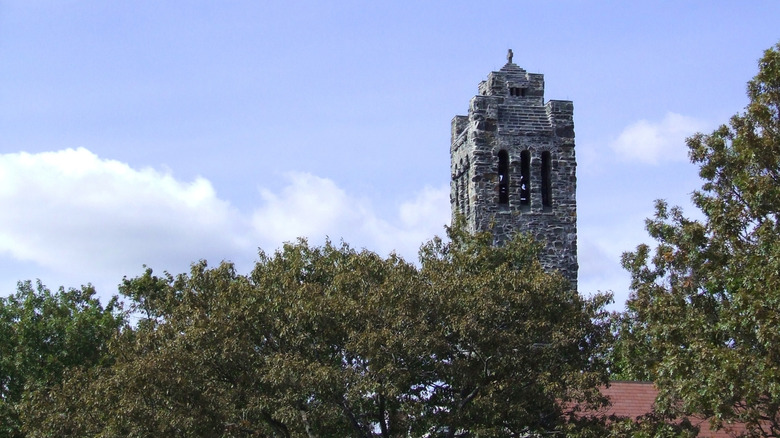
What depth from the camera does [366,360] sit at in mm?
21828

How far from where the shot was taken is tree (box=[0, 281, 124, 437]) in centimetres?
3203

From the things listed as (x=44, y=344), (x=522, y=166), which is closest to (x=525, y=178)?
(x=522, y=166)

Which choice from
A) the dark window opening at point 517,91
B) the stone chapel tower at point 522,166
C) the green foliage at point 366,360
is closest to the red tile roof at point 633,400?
the green foliage at point 366,360

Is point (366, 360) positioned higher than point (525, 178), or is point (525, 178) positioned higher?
point (525, 178)

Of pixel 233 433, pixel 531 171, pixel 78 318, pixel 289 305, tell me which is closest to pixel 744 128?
pixel 289 305

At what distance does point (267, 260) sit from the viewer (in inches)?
992

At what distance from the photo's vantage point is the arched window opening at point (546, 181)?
36.9 metres

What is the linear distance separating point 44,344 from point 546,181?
15.5 m

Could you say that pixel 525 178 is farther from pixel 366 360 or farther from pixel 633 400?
pixel 366 360

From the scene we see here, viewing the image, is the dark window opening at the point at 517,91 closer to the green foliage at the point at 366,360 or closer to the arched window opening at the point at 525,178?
the arched window opening at the point at 525,178

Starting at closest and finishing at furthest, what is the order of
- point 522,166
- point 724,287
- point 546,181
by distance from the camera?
point 724,287 → point 546,181 → point 522,166

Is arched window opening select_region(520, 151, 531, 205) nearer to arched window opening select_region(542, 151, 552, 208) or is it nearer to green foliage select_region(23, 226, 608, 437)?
arched window opening select_region(542, 151, 552, 208)

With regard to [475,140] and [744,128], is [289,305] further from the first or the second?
[475,140]

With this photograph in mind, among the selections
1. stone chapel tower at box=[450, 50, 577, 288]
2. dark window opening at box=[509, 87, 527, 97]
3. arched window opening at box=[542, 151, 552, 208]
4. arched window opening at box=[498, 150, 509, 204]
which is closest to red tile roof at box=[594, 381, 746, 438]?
stone chapel tower at box=[450, 50, 577, 288]
